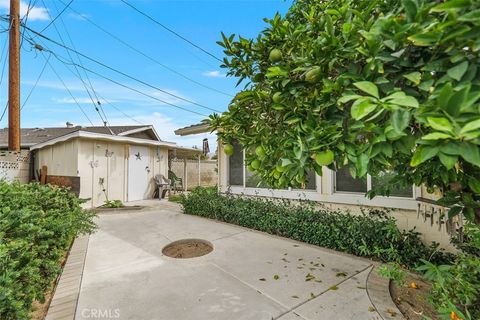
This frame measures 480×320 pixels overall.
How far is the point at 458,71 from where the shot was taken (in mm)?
786

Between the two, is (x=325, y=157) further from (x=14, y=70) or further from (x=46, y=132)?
(x=46, y=132)

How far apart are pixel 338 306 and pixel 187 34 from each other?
1023cm

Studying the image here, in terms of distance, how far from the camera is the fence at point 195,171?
50.2 ft

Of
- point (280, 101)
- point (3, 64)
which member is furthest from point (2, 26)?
point (280, 101)

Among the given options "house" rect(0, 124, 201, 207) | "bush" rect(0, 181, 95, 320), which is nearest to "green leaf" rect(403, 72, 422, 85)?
"bush" rect(0, 181, 95, 320)

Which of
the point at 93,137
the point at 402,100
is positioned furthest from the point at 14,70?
the point at 402,100

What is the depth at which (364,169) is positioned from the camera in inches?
38.0

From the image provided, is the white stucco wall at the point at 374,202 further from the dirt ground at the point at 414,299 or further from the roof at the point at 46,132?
the roof at the point at 46,132

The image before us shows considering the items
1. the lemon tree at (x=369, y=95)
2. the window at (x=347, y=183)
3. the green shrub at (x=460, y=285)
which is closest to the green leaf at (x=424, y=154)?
the lemon tree at (x=369, y=95)

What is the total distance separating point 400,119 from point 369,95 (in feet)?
0.90

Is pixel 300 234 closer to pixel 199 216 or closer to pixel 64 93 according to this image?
pixel 199 216

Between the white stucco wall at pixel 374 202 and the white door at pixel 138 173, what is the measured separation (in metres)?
6.00

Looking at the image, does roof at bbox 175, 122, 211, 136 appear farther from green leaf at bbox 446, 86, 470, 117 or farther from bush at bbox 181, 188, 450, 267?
green leaf at bbox 446, 86, 470, 117

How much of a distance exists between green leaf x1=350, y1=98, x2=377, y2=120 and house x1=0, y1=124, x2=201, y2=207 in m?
8.49
